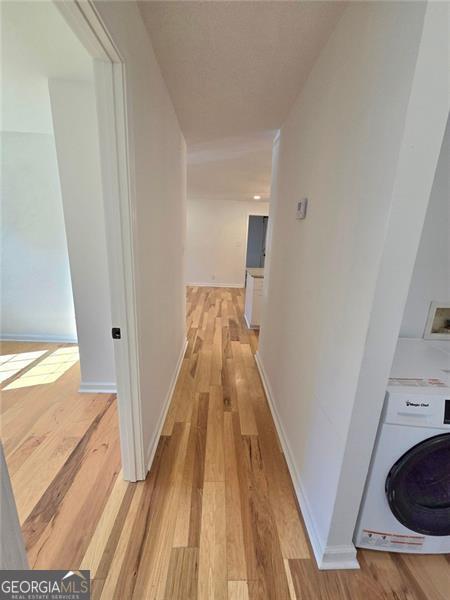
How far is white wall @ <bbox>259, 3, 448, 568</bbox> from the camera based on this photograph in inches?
28.3

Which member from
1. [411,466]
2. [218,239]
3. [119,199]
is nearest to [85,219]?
[119,199]

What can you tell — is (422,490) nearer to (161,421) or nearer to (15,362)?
(161,421)

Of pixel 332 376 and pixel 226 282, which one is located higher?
pixel 332 376

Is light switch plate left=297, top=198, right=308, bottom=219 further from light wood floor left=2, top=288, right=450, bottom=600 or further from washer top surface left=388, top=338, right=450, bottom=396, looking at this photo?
light wood floor left=2, top=288, right=450, bottom=600

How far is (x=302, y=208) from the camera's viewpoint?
1561 millimetres

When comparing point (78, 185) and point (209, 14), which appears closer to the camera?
point (209, 14)

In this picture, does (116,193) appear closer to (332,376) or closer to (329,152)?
(329,152)

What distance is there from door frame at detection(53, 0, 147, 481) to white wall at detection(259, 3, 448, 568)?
0.93 m

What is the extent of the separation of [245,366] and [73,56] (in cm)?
282

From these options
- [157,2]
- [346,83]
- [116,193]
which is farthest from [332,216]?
[157,2]

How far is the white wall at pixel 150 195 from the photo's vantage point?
1065mm

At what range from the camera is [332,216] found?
3.83ft

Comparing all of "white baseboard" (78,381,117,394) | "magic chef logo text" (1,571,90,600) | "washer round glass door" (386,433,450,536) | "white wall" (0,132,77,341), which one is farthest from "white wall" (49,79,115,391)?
"washer round glass door" (386,433,450,536)

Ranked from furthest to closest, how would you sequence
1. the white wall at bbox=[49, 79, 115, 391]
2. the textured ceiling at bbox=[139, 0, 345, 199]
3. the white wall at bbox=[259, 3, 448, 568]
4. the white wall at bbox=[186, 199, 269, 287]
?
the white wall at bbox=[186, 199, 269, 287]
the white wall at bbox=[49, 79, 115, 391]
the textured ceiling at bbox=[139, 0, 345, 199]
the white wall at bbox=[259, 3, 448, 568]
